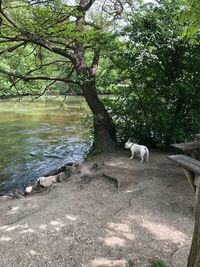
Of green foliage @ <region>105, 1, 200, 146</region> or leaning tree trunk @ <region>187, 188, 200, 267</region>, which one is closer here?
leaning tree trunk @ <region>187, 188, 200, 267</region>

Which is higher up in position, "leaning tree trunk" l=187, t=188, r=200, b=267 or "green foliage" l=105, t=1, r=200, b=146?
"green foliage" l=105, t=1, r=200, b=146

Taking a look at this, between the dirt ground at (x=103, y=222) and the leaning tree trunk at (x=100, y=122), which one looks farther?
the leaning tree trunk at (x=100, y=122)

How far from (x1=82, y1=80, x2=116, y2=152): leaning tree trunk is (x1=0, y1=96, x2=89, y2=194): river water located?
3.26 ft

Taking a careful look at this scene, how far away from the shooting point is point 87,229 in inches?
182

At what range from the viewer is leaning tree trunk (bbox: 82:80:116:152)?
9.23 m

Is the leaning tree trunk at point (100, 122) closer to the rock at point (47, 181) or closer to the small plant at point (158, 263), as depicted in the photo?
the rock at point (47, 181)

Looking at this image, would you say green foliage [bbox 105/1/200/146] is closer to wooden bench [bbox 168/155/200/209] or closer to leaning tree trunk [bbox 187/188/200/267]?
wooden bench [bbox 168/155/200/209]

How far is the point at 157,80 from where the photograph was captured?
851 centimetres

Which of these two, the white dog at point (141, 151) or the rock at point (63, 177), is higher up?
the white dog at point (141, 151)

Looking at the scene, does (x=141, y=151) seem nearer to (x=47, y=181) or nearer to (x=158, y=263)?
(x=47, y=181)

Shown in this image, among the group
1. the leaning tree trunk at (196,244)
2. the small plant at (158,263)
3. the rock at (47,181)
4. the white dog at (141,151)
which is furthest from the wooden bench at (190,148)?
the rock at (47,181)

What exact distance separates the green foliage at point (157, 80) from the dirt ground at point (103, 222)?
6.39 feet

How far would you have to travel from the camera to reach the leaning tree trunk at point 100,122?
30.3ft

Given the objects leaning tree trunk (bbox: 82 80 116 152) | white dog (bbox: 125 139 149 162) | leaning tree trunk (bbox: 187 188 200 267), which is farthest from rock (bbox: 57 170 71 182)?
leaning tree trunk (bbox: 187 188 200 267)
